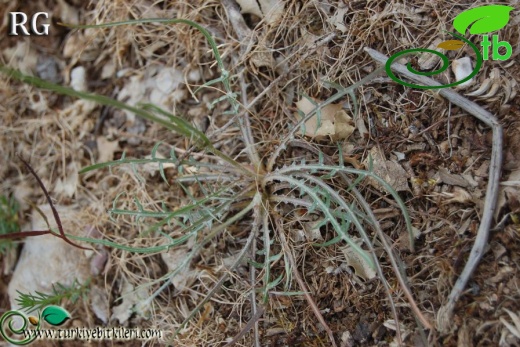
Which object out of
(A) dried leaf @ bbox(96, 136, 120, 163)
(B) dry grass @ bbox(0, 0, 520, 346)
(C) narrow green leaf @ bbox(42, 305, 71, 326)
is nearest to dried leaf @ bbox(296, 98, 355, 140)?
(B) dry grass @ bbox(0, 0, 520, 346)

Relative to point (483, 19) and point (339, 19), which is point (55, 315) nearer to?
point (339, 19)

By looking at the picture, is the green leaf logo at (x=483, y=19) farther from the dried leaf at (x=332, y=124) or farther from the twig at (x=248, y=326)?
the twig at (x=248, y=326)

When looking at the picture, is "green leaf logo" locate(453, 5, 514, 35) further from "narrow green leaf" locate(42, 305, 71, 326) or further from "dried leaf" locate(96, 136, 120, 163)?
"narrow green leaf" locate(42, 305, 71, 326)

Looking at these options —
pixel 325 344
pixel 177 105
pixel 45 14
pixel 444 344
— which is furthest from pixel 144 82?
pixel 444 344

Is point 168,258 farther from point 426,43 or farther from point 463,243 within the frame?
point 426,43

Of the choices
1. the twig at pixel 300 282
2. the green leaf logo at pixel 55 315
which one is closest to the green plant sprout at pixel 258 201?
the twig at pixel 300 282

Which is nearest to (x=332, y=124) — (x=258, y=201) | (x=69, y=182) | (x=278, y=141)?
(x=278, y=141)
